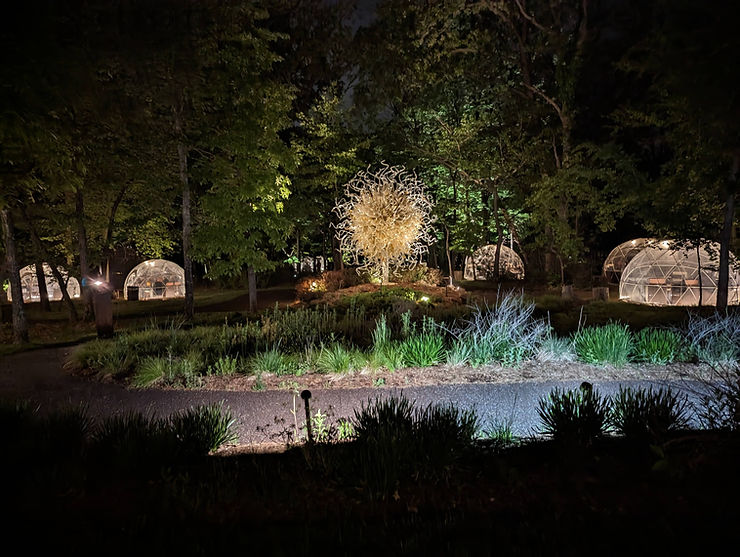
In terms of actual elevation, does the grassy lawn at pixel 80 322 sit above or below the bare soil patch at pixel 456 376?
below

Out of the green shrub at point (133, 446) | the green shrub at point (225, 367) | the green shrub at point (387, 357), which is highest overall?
the green shrub at point (133, 446)

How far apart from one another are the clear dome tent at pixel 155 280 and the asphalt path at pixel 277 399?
2127cm

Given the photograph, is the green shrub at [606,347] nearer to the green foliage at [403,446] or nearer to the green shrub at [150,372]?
the green foliage at [403,446]

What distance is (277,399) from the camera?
6473 millimetres

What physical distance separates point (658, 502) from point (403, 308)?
1014 cm

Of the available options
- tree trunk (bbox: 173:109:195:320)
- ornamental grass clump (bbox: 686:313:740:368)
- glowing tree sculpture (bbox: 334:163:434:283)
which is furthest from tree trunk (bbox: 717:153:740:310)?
tree trunk (bbox: 173:109:195:320)

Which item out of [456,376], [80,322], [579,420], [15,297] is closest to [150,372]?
[456,376]

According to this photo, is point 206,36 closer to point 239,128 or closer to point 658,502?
point 239,128

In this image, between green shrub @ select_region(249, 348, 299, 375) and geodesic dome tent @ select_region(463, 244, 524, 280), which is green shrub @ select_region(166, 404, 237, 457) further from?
geodesic dome tent @ select_region(463, 244, 524, 280)

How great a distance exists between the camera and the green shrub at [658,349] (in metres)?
8.00

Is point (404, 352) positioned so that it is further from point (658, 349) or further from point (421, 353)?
point (658, 349)

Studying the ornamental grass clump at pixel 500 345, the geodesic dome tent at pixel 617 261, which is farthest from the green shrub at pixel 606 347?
the geodesic dome tent at pixel 617 261

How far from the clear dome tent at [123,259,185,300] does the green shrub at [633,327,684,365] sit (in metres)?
24.4

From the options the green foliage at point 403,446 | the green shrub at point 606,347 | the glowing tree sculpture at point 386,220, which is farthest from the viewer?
the glowing tree sculpture at point 386,220
